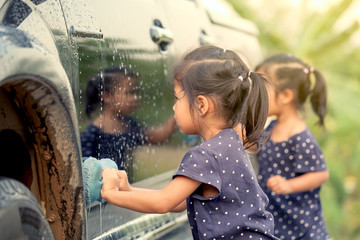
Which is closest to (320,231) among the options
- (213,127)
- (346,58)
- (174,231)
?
(174,231)

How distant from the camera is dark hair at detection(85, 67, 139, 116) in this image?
6.63 feet

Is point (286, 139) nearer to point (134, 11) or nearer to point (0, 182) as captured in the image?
point (134, 11)

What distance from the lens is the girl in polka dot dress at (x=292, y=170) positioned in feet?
11.2

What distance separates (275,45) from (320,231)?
8.78m

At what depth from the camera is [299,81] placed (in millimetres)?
3846

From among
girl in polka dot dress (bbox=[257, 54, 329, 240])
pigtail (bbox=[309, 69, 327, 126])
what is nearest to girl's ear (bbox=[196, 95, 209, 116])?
girl in polka dot dress (bbox=[257, 54, 329, 240])

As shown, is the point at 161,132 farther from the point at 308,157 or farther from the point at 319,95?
the point at 319,95

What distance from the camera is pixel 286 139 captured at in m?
3.54

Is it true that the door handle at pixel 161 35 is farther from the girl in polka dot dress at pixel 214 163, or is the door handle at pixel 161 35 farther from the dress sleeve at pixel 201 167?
the dress sleeve at pixel 201 167

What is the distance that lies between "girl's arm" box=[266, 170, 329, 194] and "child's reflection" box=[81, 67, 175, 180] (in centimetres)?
102

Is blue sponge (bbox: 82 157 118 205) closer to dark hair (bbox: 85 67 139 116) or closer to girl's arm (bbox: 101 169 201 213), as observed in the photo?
girl's arm (bbox: 101 169 201 213)

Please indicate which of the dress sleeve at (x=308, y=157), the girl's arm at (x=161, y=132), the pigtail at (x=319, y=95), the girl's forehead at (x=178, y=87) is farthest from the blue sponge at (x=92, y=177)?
the pigtail at (x=319, y=95)

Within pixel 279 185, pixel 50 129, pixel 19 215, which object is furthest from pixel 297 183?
pixel 19 215

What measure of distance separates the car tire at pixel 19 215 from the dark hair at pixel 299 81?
2.46 metres
